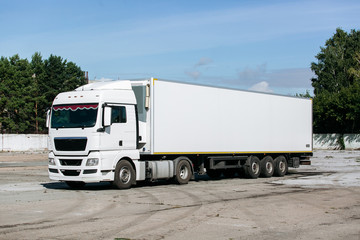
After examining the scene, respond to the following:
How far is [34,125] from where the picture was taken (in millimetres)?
77438

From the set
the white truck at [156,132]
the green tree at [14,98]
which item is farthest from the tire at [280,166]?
the green tree at [14,98]

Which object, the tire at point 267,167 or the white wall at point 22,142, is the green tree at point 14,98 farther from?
the tire at point 267,167

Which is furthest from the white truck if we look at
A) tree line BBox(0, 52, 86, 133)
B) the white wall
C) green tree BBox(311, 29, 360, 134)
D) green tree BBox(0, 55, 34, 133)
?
green tree BBox(0, 55, 34, 133)

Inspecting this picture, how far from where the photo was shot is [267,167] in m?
24.4

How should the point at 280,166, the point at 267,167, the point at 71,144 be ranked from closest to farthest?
the point at 71,144 → the point at 267,167 → the point at 280,166

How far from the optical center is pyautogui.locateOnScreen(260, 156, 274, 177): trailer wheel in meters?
24.2

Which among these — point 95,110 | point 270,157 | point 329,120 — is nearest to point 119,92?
point 95,110

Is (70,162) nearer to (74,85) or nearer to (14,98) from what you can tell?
(14,98)

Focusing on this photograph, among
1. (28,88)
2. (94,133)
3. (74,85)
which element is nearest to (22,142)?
(28,88)

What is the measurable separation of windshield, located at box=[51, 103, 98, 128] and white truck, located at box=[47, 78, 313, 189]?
33mm

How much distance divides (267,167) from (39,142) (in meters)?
44.2

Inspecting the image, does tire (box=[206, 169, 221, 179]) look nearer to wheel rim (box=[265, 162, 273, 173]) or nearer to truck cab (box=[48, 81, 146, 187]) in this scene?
wheel rim (box=[265, 162, 273, 173])

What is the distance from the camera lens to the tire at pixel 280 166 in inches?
987

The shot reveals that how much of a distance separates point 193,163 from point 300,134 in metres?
7.70
